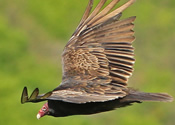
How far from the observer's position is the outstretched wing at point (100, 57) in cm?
939

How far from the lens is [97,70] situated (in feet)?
32.7

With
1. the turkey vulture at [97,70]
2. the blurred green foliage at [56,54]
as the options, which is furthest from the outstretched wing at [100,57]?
the blurred green foliage at [56,54]

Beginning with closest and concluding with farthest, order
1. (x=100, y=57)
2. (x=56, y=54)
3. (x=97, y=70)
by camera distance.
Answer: (x=97, y=70) < (x=100, y=57) < (x=56, y=54)

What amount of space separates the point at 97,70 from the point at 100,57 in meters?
0.31

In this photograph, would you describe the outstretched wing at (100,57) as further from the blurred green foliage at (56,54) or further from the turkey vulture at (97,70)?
the blurred green foliage at (56,54)

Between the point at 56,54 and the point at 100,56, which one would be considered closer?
the point at 100,56

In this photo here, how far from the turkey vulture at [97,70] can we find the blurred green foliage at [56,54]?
1535 centimetres

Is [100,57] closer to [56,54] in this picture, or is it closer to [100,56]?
[100,56]

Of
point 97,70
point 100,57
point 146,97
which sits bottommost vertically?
point 146,97

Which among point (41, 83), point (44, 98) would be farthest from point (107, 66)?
point (41, 83)

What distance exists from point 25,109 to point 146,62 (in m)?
13.7

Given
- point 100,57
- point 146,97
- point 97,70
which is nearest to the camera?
point 146,97

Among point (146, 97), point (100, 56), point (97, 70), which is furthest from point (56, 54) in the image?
point (146, 97)

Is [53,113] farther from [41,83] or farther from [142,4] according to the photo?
[142,4]
